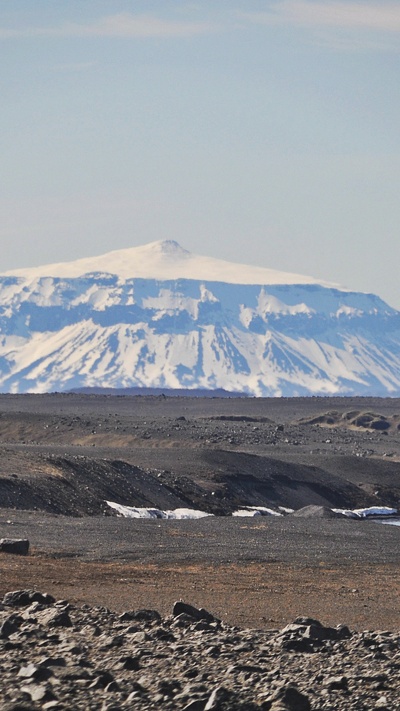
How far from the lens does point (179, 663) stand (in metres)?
18.0

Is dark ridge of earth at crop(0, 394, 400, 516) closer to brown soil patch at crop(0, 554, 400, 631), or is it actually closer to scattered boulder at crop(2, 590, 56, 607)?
brown soil patch at crop(0, 554, 400, 631)

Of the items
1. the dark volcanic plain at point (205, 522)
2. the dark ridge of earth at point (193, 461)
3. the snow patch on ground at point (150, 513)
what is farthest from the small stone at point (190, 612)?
the snow patch on ground at point (150, 513)

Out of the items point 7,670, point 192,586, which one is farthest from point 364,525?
point 7,670

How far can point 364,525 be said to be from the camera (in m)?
55.1

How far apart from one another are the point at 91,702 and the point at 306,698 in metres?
2.48

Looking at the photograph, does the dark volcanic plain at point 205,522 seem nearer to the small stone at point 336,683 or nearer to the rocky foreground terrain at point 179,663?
the rocky foreground terrain at point 179,663

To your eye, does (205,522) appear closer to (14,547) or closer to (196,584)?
(14,547)

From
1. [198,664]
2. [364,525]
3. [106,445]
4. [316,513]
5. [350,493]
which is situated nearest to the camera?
[198,664]

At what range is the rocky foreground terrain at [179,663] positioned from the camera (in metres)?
15.7

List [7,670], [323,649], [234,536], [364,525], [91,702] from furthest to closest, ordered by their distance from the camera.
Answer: [364,525] < [234,536] < [323,649] < [7,670] < [91,702]

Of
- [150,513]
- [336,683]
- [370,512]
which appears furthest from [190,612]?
[370,512]

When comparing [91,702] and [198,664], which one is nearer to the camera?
[91,702]

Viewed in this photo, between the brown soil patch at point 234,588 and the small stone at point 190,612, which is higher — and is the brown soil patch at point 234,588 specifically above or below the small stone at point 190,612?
below

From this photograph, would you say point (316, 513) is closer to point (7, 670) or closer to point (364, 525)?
point (364, 525)
